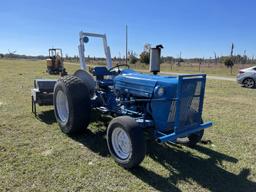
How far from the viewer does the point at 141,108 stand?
4352mm

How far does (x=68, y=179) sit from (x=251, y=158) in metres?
3.05

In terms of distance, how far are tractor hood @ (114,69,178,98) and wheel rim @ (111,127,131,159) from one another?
714 millimetres

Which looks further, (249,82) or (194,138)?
(249,82)

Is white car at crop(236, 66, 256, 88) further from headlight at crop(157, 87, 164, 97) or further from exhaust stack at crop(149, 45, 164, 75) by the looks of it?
headlight at crop(157, 87, 164, 97)

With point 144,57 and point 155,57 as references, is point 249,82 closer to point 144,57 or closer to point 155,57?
point 155,57

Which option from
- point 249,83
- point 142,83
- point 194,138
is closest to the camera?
point 142,83

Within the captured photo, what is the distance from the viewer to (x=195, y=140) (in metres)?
4.63

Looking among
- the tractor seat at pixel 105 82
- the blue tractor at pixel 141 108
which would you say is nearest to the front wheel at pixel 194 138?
the blue tractor at pixel 141 108

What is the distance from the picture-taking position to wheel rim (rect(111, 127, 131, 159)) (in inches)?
154

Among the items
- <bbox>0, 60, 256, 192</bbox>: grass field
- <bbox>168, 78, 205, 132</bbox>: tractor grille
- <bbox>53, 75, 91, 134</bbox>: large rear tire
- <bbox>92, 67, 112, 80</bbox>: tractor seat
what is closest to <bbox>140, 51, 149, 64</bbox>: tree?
<bbox>0, 60, 256, 192</bbox>: grass field

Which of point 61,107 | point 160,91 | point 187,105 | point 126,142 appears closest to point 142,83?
point 160,91

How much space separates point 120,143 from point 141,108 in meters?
0.70

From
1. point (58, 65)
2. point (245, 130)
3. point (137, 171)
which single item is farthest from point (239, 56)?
point (137, 171)

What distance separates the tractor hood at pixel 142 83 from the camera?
3.91 m
